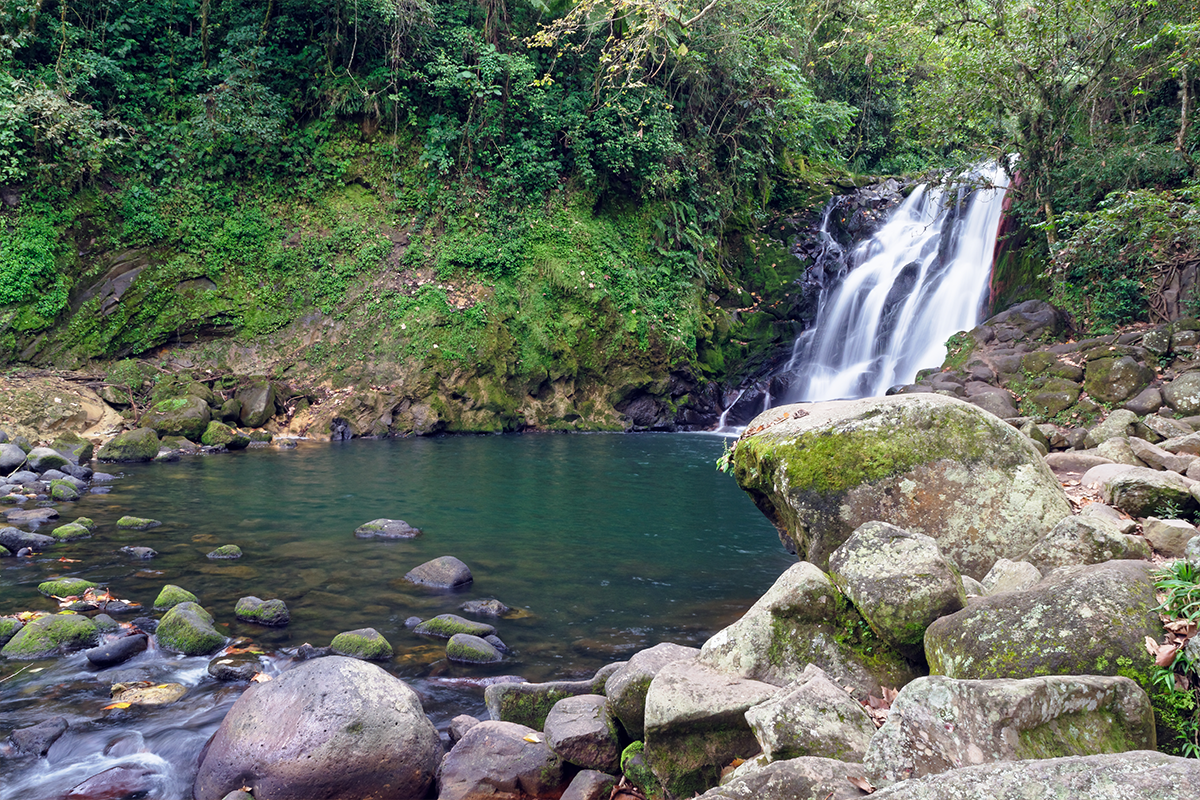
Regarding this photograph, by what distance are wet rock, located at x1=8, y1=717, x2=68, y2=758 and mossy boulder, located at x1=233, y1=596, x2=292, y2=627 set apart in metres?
1.72

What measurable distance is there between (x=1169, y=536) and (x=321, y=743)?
4.72 m

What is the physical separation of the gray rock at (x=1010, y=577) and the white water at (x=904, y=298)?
15.1 metres

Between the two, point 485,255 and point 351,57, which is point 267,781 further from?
point 351,57

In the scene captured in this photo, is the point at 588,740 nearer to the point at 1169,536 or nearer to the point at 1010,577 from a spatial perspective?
the point at 1010,577

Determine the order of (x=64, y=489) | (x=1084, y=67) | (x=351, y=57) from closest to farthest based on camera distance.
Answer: (x=64, y=489) < (x=1084, y=67) < (x=351, y=57)

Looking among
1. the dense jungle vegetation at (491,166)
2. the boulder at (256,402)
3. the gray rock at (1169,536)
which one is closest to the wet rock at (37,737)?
the gray rock at (1169,536)

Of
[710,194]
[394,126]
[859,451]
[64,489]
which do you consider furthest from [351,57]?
[859,451]

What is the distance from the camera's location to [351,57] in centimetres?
1828

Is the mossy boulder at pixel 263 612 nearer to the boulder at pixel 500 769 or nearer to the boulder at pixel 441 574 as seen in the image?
the boulder at pixel 441 574

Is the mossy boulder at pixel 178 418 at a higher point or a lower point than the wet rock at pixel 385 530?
higher

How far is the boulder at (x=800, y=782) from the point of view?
7.62ft

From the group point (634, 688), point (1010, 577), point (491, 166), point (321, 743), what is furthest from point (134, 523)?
point (491, 166)

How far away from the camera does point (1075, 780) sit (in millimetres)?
1664

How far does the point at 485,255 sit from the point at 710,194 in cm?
807
